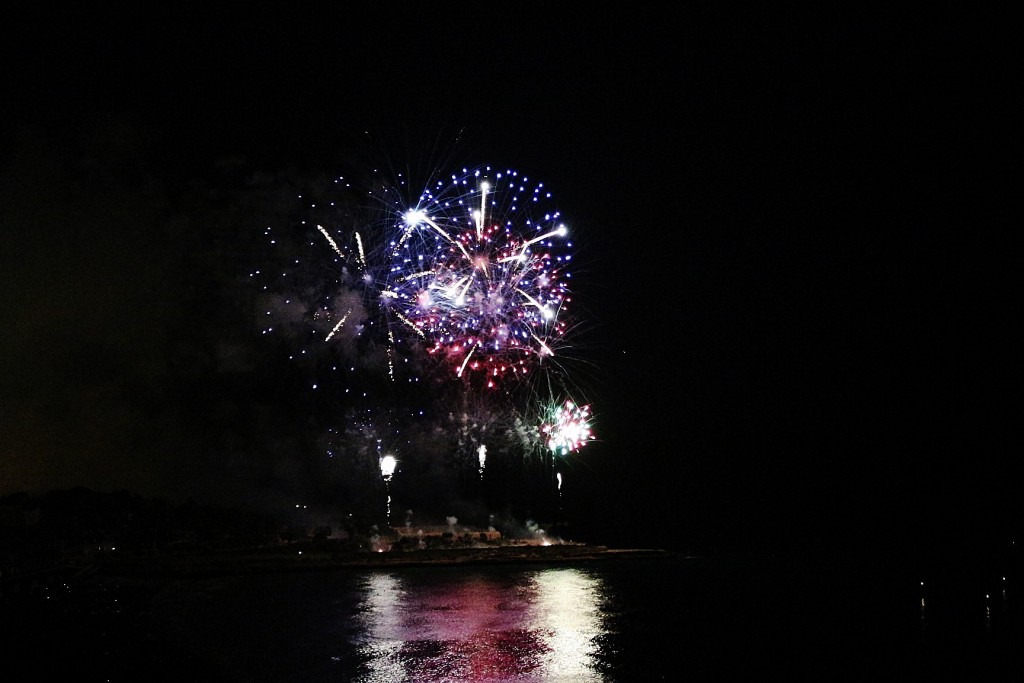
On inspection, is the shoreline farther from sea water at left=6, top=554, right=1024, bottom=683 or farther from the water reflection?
the water reflection

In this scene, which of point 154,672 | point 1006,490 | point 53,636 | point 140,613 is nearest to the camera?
point 154,672

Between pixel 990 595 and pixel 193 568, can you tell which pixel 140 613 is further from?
pixel 990 595

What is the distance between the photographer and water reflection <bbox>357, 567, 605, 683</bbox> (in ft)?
31.9

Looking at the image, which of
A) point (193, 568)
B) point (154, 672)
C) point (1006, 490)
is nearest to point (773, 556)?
point (1006, 490)

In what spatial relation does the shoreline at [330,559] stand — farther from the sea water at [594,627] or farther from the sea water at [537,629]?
the sea water at [594,627]

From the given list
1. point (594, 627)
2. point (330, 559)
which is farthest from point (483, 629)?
point (330, 559)

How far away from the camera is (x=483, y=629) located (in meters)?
12.6

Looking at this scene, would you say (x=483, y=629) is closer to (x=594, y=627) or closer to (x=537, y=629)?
(x=537, y=629)

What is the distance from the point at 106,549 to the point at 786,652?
29430 millimetres

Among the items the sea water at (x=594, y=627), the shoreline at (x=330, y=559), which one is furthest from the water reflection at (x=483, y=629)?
the shoreline at (x=330, y=559)

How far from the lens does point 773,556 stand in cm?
2686

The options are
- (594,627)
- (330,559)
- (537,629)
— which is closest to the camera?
(537,629)

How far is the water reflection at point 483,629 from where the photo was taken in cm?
973

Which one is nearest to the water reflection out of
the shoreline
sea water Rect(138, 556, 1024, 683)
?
sea water Rect(138, 556, 1024, 683)
